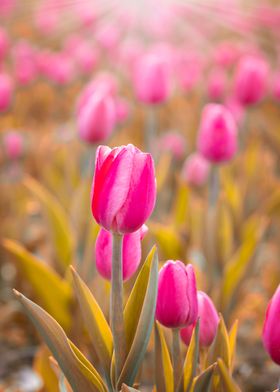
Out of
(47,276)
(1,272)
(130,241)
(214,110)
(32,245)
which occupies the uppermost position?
(130,241)

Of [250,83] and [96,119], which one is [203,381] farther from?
[250,83]

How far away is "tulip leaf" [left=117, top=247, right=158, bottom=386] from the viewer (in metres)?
0.65

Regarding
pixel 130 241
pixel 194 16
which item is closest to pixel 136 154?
pixel 130 241

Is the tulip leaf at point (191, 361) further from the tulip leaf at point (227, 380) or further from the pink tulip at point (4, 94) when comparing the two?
the pink tulip at point (4, 94)

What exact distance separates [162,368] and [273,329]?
140 mm

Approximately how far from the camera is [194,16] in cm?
475

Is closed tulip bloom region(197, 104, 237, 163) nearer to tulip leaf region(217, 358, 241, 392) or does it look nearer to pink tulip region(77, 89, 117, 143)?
pink tulip region(77, 89, 117, 143)

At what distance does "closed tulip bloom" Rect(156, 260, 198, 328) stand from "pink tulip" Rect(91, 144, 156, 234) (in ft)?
0.28

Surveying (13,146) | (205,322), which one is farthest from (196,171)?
(205,322)

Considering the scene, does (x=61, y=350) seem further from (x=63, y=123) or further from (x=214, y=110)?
(x=63, y=123)

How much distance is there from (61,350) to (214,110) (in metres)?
0.74

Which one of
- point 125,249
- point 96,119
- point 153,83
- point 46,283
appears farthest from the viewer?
point 153,83

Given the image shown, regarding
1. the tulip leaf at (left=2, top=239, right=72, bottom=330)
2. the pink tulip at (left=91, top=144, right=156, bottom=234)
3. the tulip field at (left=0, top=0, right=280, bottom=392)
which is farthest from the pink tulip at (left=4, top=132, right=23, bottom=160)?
the pink tulip at (left=91, top=144, right=156, bottom=234)

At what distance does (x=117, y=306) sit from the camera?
65cm
